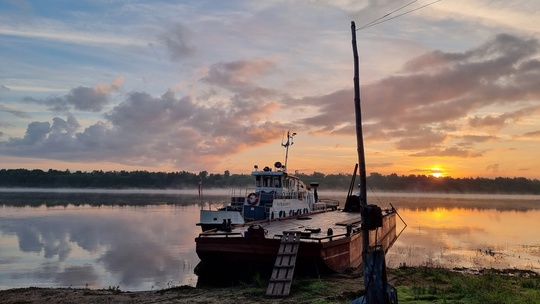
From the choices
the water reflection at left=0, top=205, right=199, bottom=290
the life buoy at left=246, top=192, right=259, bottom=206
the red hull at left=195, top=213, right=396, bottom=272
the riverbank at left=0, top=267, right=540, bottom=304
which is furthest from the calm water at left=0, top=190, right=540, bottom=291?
the life buoy at left=246, top=192, right=259, bottom=206

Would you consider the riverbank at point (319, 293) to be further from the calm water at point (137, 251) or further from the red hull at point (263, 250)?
the calm water at point (137, 251)

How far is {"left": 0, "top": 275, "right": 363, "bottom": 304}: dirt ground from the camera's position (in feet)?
44.5

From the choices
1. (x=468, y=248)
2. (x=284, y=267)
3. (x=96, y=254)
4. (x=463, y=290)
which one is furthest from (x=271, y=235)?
(x=468, y=248)

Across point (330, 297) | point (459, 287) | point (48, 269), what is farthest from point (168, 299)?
point (48, 269)

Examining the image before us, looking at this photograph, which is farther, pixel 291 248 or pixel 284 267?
pixel 291 248

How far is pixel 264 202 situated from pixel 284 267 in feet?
46.6

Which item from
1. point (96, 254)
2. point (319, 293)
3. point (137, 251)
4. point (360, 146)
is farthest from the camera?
point (137, 251)

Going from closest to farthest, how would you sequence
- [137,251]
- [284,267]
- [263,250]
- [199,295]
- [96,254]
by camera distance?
[199,295] < [284,267] < [263,250] < [96,254] < [137,251]

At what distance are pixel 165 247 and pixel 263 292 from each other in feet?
55.3

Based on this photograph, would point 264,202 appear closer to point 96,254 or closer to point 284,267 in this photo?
point 96,254

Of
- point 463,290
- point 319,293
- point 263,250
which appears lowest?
point 319,293

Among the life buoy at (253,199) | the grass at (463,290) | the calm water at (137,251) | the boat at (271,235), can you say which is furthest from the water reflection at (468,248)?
the life buoy at (253,199)

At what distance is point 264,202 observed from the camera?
96.9 ft

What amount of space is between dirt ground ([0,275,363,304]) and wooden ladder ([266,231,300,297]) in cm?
29
